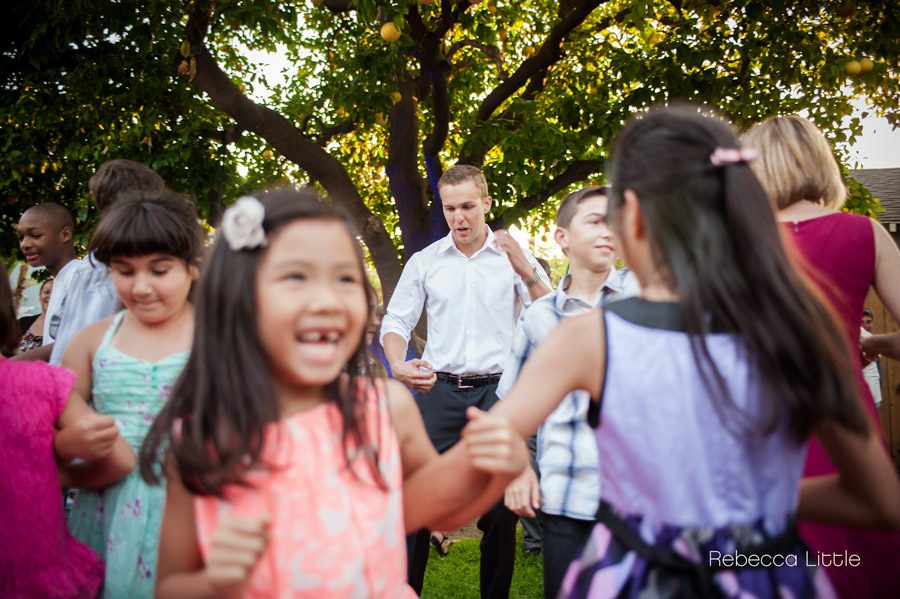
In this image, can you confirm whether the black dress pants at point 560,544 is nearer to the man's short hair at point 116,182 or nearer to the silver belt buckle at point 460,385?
the silver belt buckle at point 460,385

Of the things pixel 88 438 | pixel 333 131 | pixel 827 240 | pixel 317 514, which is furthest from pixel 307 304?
pixel 333 131

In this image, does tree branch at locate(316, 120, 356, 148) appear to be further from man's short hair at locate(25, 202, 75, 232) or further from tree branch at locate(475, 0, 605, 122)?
man's short hair at locate(25, 202, 75, 232)

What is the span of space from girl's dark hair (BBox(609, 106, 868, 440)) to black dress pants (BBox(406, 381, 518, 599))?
2.52 m

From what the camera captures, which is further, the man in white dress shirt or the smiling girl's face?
the man in white dress shirt

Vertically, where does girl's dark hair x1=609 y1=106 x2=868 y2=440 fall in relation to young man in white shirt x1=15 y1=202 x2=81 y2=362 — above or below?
below

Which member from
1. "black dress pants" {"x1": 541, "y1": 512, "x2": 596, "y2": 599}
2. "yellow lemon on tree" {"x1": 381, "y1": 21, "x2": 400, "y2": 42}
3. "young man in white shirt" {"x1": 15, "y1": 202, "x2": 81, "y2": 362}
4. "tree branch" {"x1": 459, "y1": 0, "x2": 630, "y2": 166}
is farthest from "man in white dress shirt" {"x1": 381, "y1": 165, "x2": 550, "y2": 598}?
"tree branch" {"x1": 459, "y1": 0, "x2": 630, "y2": 166}

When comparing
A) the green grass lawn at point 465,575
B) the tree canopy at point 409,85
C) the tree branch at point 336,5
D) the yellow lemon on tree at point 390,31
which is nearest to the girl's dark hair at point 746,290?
the green grass lawn at point 465,575

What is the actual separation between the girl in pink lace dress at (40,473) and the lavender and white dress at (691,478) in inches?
55.2

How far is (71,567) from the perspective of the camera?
225 centimetres

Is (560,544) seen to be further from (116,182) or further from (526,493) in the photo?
(116,182)

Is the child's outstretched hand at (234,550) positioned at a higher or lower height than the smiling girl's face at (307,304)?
lower

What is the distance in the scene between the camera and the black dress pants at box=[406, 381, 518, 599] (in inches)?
153

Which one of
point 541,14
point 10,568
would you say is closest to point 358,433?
point 10,568

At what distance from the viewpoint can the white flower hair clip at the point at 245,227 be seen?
156 cm
